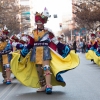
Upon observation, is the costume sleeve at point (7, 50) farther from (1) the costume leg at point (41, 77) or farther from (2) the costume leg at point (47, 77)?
(2) the costume leg at point (47, 77)

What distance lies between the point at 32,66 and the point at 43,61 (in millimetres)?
614

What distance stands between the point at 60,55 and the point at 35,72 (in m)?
0.80

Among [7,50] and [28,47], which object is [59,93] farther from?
[7,50]

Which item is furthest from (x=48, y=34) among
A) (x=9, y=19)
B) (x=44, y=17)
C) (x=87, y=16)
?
(x=9, y=19)

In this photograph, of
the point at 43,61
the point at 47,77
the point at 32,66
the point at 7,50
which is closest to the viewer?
the point at 47,77

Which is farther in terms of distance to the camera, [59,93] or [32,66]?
[32,66]

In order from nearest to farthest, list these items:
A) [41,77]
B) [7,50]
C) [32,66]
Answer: [41,77], [32,66], [7,50]

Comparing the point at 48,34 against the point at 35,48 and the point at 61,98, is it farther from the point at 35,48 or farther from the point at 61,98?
the point at 61,98

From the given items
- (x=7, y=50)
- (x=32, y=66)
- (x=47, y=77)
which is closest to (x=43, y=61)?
(x=47, y=77)

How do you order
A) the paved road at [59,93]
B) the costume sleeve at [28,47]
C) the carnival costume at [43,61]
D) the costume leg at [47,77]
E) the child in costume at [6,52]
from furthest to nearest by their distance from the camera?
1. the child in costume at [6,52]
2. the costume sleeve at [28,47]
3. the carnival costume at [43,61]
4. the costume leg at [47,77]
5. the paved road at [59,93]

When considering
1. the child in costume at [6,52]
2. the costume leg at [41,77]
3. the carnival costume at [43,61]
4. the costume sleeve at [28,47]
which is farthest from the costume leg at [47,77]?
the child in costume at [6,52]

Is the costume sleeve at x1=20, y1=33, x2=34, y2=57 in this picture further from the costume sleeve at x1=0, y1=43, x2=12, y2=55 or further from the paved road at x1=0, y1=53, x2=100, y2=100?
the costume sleeve at x1=0, y1=43, x2=12, y2=55

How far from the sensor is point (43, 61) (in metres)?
11.4

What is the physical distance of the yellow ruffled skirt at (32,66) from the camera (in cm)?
1155
